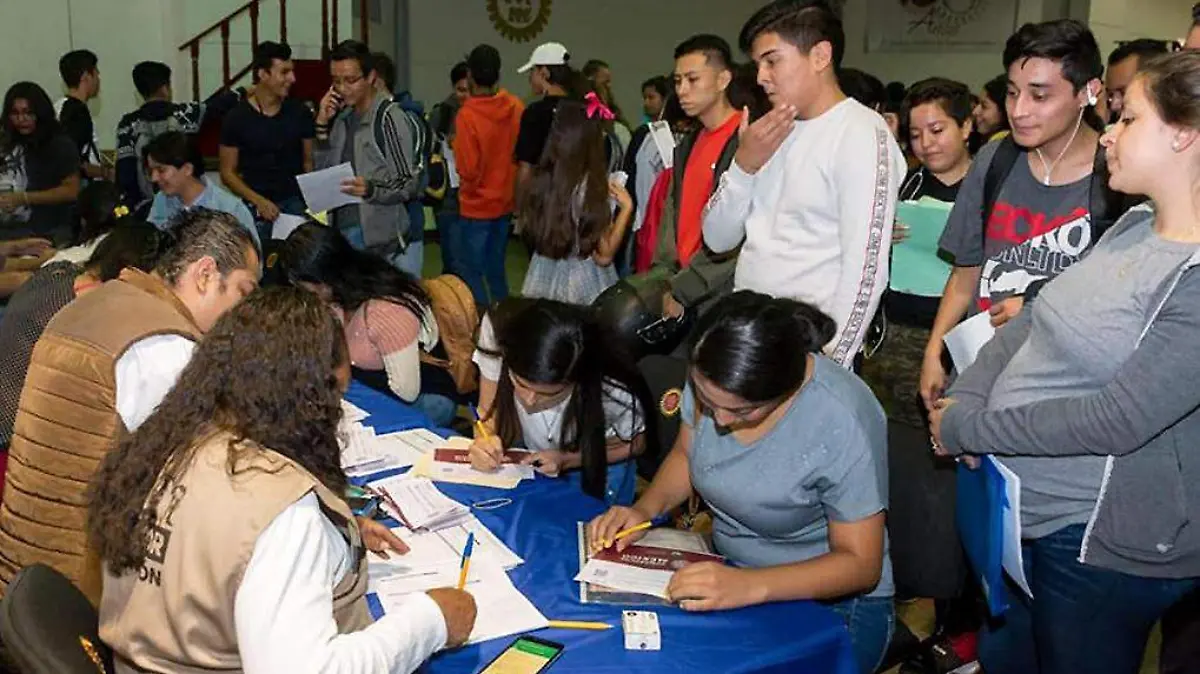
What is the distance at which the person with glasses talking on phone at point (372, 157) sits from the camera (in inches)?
179

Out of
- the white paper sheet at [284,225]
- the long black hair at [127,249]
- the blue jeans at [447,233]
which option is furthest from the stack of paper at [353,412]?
the blue jeans at [447,233]

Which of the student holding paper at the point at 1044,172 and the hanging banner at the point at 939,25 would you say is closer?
the student holding paper at the point at 1044,172

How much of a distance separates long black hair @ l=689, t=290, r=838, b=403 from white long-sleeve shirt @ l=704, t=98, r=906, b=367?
54 cm

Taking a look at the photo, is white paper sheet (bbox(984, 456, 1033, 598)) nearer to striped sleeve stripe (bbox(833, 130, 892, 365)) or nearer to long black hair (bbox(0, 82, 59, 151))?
striped sleeve stripe (bbox(833, 130, 892, 365))

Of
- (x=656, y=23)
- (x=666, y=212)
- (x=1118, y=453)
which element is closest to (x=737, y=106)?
(x=666, y=212)

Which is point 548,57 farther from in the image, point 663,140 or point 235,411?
point 235,411

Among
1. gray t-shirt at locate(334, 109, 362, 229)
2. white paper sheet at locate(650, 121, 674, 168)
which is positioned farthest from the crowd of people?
gray t-shirt at locate(334, 109, 362, 229)

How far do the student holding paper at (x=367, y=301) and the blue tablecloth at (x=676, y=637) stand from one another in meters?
1.16

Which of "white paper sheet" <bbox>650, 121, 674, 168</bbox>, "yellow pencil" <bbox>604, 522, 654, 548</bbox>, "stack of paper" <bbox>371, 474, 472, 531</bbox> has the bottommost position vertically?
"stack of paper" <bbox>371, 474, 472, 531</bbox>

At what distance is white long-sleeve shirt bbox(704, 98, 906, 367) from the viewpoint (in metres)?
2.25

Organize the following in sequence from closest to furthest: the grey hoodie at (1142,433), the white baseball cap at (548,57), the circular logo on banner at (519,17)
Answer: the grey hoodie at (1142,433) < the white baseball cap at (548,57) < the circular logo on banner at (519,17)

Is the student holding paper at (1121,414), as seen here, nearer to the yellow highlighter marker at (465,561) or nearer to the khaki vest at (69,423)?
the yellow highlighter marker at (465,561)

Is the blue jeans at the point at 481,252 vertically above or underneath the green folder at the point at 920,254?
underneath

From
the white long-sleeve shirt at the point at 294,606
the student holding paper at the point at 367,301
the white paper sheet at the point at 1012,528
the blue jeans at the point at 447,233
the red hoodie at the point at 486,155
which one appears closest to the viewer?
the white long-sleeve shirt at the point at 294,606
